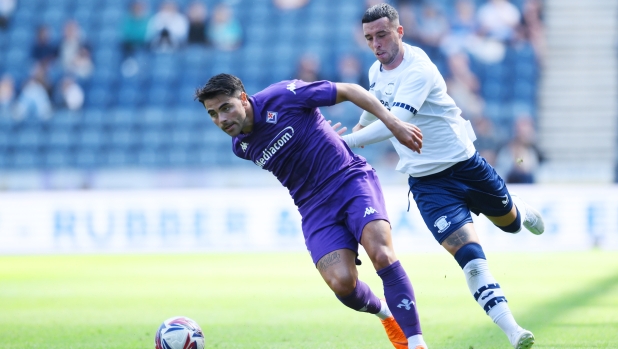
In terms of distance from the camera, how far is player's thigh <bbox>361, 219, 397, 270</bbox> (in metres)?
5.42

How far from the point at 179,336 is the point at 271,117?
156 centimetres

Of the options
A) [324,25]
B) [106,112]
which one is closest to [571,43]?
[324,25]

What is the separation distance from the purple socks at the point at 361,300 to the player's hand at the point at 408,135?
39.9 inches

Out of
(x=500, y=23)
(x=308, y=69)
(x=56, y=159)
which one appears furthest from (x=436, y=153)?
(x=56, y=159)

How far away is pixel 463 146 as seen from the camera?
616cm

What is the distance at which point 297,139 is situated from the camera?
5.76 meters

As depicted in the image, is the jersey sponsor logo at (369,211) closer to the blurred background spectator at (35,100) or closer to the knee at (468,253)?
the knee at (468,253)

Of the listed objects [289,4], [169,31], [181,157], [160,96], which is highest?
[289,4]

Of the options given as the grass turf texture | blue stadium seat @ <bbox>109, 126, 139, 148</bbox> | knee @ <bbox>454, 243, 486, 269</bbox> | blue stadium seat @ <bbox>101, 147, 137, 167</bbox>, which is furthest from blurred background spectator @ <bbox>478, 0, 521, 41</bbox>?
knee @ <bbox>454, 243, 486, 269</bbox>

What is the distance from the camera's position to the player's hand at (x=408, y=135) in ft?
17.3

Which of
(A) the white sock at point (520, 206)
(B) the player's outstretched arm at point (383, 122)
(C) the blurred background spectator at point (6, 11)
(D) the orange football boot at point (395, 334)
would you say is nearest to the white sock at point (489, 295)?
(D) the orange football boot at point (395, 334)

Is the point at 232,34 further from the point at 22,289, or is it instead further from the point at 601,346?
the point at 601,346

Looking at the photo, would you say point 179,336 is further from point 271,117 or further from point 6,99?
point 6,99

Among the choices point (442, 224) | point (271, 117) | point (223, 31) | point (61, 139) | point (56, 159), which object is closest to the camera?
point (271, 117)
